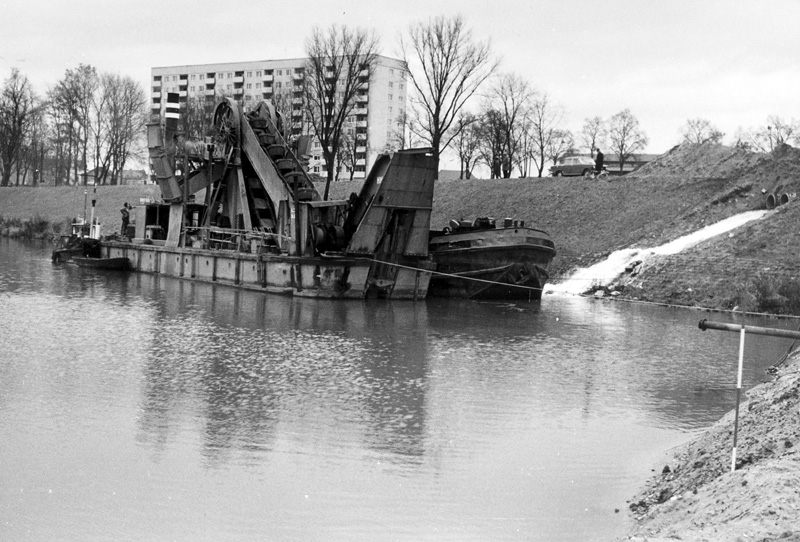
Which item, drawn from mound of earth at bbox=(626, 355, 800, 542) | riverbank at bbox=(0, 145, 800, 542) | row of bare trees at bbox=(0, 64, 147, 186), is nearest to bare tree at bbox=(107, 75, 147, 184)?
row of bare trees at bbox=(0, 64, 147, 186)

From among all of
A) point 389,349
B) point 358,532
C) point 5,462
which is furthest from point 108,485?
point 389,349

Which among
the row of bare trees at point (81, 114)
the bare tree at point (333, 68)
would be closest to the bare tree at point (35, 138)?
the row of bare trees at point (81, 114)

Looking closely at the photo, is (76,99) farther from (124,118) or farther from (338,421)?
(338,421)

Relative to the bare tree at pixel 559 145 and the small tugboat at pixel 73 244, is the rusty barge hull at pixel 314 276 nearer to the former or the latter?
the small tugboat at pixel 73 244

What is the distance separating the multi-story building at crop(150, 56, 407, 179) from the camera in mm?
88262

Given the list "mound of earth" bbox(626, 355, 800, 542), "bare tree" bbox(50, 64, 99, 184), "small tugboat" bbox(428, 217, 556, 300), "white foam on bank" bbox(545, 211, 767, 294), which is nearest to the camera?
"mound of earth" bbox(626, 355, 800, 542)

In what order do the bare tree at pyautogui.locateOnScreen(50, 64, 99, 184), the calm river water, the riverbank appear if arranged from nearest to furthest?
the riverbank, the calm river water, the bare tree at pyautogui.locateOnScreen(50, 64, 99, 184)

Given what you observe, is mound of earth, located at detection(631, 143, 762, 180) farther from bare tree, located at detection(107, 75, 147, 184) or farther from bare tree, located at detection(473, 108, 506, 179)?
bare tree, located at detection(107, 75, 147, 184)

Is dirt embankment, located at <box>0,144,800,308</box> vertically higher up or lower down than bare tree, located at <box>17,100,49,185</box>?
lower down

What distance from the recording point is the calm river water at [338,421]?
27.2 ft

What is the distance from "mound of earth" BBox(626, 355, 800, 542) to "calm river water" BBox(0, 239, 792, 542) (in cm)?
49

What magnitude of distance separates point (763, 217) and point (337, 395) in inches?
879

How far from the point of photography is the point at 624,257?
32.4m

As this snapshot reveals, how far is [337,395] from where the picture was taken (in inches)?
526
